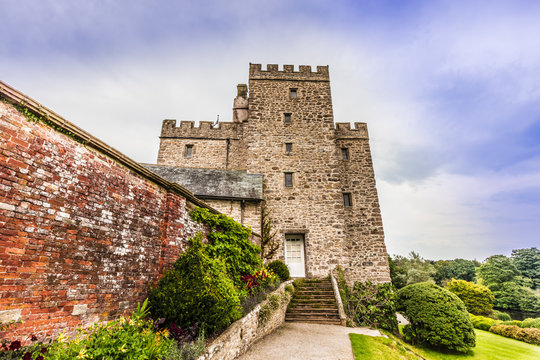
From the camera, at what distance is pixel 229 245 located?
27.4 ft

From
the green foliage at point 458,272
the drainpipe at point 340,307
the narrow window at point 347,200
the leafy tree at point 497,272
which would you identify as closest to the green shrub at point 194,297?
the drainpipe at point 340,307

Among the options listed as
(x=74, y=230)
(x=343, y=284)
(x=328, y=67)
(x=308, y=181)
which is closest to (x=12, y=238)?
(x=74, y=230)

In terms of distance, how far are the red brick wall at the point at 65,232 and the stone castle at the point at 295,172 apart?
8511mm

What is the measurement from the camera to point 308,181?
16.3 meters

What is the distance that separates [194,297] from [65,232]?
259 cm

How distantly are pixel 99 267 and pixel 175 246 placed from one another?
→ 1.93m

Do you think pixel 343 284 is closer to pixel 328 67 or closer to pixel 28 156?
pixel 28 156

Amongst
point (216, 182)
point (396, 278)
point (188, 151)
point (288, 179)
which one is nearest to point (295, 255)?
point (288, 179)

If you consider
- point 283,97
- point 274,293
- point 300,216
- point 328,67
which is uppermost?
point 328,67

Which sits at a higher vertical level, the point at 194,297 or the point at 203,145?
the point at 203,145

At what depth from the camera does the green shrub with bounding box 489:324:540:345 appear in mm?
14461

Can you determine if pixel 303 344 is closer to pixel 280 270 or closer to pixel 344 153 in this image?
pixel 280 270

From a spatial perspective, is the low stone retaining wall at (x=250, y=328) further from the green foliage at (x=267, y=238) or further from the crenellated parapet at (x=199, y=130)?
the crenellated parapet at (x=199, y=130)

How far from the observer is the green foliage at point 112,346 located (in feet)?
10.3
